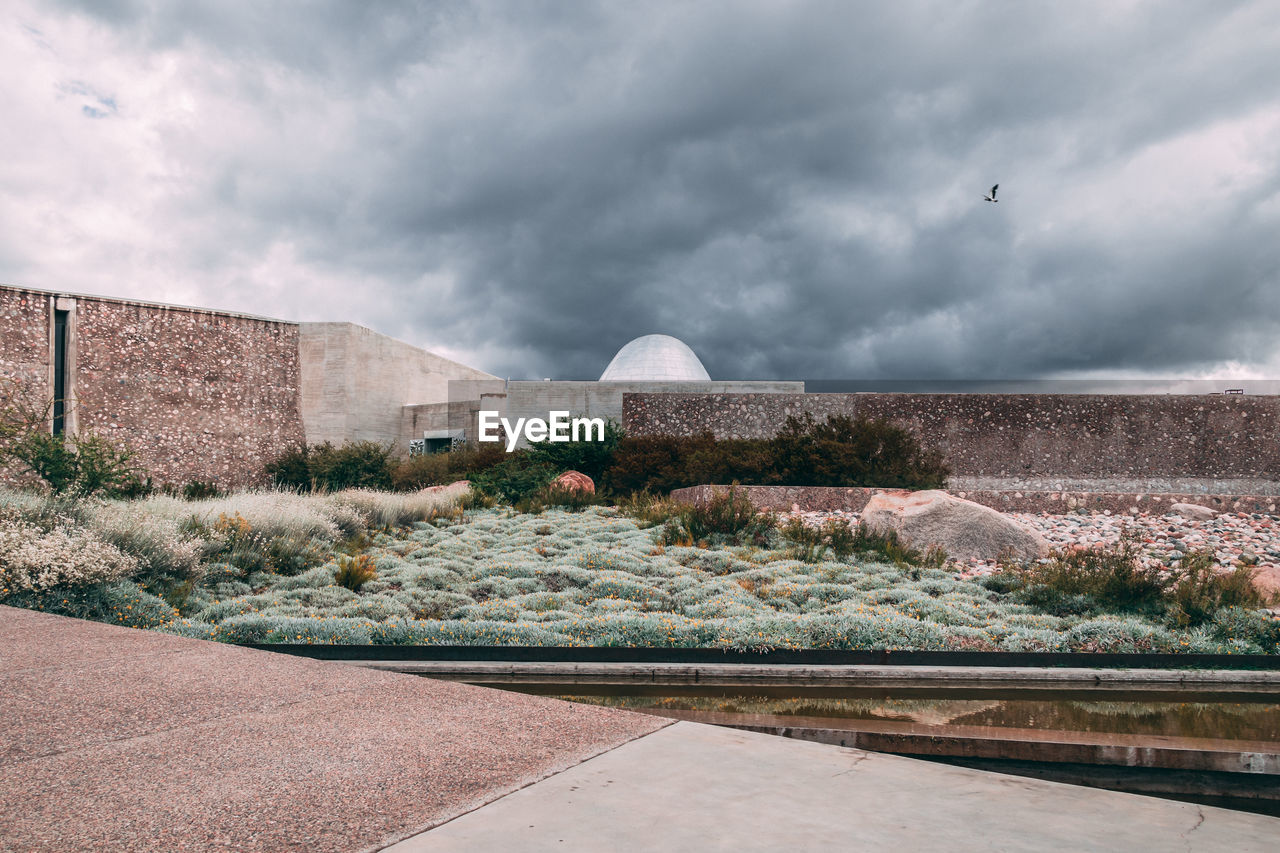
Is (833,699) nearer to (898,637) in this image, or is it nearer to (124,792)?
(898,637)

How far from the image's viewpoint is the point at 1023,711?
15.5ft

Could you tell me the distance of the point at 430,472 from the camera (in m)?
20.3

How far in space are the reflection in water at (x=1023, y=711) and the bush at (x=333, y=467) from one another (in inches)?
697

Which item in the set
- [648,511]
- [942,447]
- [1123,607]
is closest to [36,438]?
[648,511]

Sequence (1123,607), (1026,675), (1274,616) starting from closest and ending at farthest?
(1026,675) → (1274,616) → (1123,607)

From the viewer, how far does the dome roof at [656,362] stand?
4494cm

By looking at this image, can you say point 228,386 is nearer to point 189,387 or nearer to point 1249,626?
point 189,387

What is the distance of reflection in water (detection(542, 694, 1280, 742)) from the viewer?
439 centimetres

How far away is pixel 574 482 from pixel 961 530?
26.0 feet

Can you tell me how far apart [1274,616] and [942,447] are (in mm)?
10448

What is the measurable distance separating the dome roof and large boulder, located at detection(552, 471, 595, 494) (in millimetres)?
28188

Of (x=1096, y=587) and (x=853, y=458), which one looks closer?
(x=1096, y=587)

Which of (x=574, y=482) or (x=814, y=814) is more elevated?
(x=574, y=482)

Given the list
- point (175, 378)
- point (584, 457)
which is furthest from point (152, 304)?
point (584, 457)
